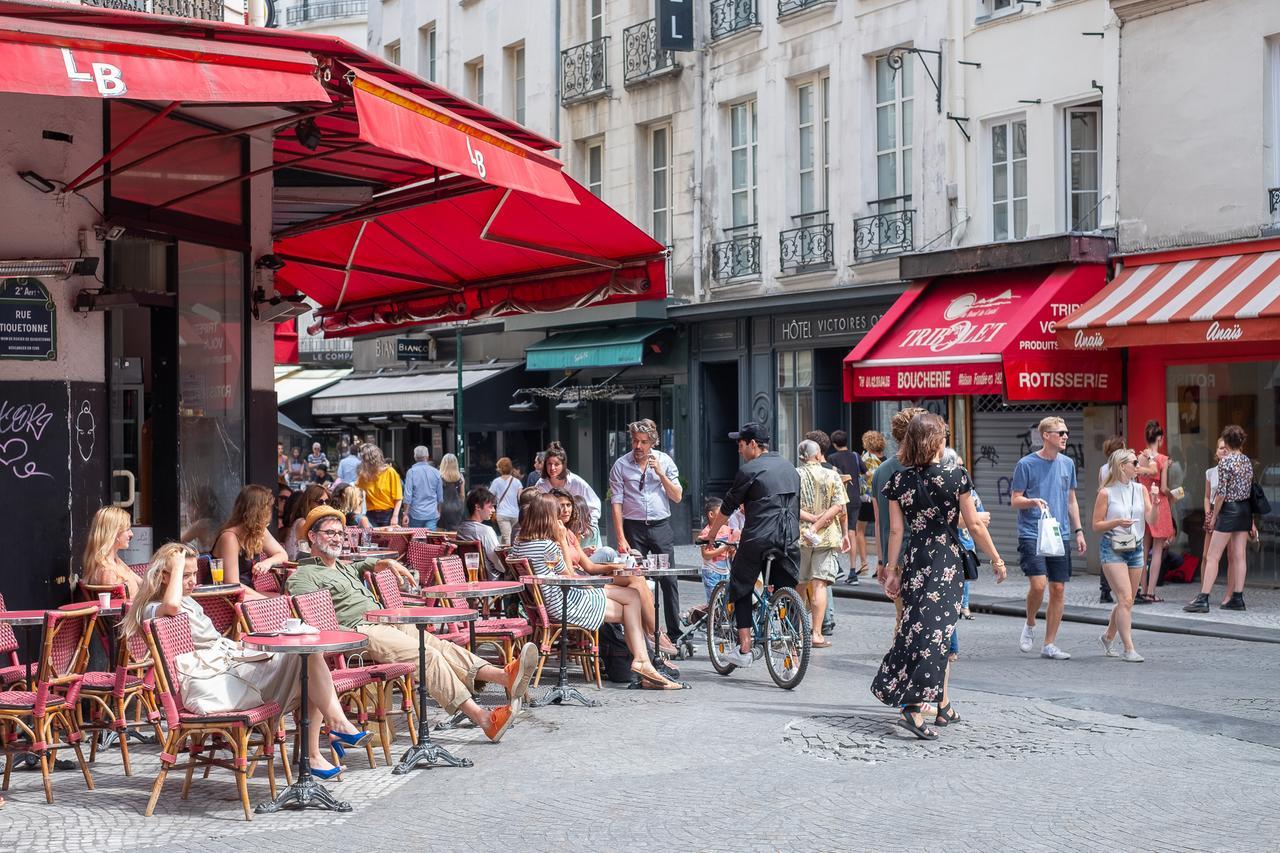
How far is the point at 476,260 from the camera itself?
13492 millimetres

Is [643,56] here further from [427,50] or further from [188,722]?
[188,722]

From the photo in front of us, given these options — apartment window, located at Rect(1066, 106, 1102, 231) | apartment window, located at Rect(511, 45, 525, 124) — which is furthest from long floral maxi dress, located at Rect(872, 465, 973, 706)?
apartment window, located at Rect(511, 45, 525, 124)

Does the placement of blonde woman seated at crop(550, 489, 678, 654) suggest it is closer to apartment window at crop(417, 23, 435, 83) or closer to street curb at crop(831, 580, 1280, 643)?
street curb at crop(831, 580, 1280, 643)

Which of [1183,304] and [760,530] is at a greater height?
[1183,304]

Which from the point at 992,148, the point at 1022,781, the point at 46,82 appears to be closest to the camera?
the point at 46,82

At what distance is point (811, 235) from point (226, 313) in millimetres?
12898

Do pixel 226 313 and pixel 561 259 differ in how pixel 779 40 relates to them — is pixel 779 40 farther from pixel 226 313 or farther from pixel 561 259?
pixel 226 313

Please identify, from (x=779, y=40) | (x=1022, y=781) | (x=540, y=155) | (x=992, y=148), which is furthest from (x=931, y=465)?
(x=779, y=40)

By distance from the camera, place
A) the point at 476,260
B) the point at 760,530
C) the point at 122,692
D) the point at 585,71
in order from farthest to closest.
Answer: the point at 585,71
the point at 476,260
the point at 760,530
the point at 122,692

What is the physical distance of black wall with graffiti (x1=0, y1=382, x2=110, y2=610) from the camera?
876cm

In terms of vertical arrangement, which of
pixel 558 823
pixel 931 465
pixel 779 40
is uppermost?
pixel 779 40

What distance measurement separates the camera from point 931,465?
28.8ft

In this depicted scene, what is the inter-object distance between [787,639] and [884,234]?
12.1 meters

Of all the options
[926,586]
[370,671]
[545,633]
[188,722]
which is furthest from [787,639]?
[188,722]
